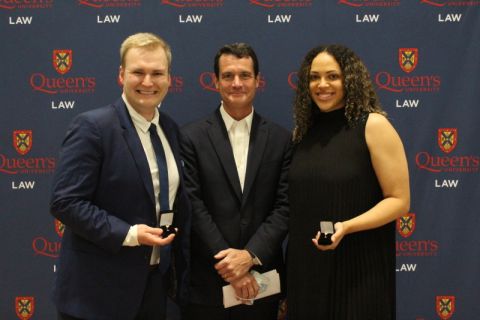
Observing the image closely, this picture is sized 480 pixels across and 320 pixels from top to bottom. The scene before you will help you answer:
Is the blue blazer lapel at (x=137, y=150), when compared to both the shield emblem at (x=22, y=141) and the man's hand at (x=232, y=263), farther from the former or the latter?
the shield emblem at (x=22, y=141)

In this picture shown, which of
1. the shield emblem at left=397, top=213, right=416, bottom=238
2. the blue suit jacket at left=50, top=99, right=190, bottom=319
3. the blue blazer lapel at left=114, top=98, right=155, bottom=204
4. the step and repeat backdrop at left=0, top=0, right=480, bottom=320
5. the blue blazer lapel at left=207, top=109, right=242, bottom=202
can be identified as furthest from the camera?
the shield emblem at left=397, top=213, right=416, bottom=238

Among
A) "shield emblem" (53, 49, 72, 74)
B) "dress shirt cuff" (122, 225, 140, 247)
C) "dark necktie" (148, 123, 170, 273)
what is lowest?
"dress shirt cuff" (122, 225, 140, 247)

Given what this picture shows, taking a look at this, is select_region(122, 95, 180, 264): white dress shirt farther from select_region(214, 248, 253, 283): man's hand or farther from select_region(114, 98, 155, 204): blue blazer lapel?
select_region(214, 248, 253, 283): man's hand

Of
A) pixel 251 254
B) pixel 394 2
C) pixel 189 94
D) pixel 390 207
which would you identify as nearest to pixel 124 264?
pixel 251 254

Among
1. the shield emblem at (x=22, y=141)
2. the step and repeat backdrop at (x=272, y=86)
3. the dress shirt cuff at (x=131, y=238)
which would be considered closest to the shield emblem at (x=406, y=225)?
the step and repeat backdrop at (x=272, y=86)

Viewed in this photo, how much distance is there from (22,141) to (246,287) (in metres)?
1.85

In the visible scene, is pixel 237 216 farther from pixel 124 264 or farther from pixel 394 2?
pixel 394 2

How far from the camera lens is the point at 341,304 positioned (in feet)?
7.54

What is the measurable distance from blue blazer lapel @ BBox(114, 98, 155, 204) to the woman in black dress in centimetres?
75

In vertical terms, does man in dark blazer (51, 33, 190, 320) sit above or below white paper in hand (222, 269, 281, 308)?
above

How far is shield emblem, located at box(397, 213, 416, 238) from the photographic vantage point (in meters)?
3.30

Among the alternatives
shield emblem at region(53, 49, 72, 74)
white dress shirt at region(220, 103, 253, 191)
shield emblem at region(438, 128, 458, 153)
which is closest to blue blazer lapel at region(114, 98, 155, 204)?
white dress shirt at region(220, 103, 253, 191)

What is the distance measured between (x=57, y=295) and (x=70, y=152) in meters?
0.62

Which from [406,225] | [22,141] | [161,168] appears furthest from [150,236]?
[406,225]
